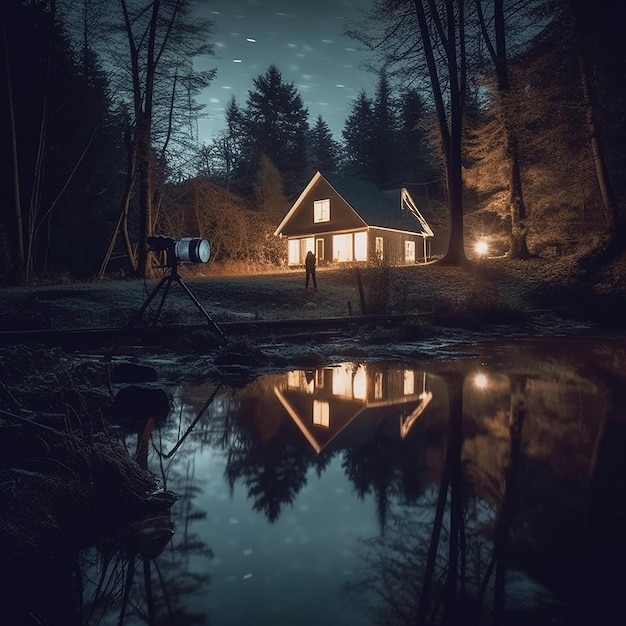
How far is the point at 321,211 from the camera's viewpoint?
36.2 meters

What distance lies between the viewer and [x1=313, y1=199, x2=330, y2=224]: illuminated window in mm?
35781

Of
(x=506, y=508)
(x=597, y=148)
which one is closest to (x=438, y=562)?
(x=506, y=508)

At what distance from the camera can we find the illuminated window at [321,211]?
35781 millimetres

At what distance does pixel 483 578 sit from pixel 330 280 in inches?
847

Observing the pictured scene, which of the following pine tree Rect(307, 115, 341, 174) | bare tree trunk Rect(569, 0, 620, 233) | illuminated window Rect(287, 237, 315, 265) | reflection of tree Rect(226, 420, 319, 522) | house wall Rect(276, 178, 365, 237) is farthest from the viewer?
pine tree Rect(307, 115, 341, 174)

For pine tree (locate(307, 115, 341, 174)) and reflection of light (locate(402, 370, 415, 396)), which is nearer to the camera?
reflection of light (locate(402, 370, 415, 396))

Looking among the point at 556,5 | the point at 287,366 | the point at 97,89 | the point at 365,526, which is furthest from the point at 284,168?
the point at 365,526

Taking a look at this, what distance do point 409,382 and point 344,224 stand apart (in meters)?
28.7

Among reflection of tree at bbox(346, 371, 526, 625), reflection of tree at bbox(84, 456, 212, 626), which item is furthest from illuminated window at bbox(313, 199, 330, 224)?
reflection of tree at bbox(84, 456, 212, 626)

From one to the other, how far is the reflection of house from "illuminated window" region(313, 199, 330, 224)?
94.2 feet

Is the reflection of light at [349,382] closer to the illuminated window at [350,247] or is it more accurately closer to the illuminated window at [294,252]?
the illuminated window at [350,247]

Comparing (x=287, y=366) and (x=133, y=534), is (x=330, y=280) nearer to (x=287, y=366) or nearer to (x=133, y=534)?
(x=287, y=366)

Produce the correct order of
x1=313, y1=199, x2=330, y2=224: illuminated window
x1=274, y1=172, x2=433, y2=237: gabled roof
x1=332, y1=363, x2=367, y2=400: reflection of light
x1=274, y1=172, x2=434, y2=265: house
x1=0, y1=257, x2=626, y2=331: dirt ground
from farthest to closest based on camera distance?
x1=313, y1=199, x2=330, y2=224: illuminated window
x1=274, y1=172, x2=433, y2=237: gabled roof
x1=274, y1=172, x2=434, y2=265: house
x1=0, y1=257, x2=626, y2=331: dirt ground
x1=332, y1=363, x2=367, y2=400: reflection of light

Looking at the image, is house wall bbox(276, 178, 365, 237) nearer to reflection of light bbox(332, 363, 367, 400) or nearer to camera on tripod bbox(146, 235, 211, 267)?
camera on tripod bbox(146, 235, 211, 267)
